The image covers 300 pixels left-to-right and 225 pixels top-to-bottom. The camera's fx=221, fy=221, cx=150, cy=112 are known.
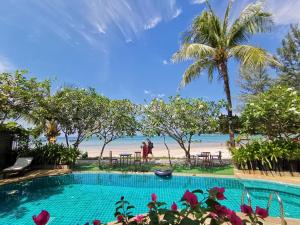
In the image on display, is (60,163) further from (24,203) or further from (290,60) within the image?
(290,60)

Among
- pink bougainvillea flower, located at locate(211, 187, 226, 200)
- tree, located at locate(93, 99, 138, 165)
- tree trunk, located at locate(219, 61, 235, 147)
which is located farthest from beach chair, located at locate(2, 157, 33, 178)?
pink bougainvillea flower, located at locate(211, 187, 226, 200)

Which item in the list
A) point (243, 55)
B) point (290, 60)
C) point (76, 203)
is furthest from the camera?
point (290, 60)

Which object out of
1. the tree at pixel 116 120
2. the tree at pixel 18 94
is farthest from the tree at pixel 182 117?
the tree at pixel 18 94

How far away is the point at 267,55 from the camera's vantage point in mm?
10891

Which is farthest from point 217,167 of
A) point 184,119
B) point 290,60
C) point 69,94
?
point 290,60

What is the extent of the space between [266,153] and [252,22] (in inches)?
276

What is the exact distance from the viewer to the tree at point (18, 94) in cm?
997

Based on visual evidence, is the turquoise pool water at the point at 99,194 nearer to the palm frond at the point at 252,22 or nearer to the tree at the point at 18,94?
the tree at the point at 18,94

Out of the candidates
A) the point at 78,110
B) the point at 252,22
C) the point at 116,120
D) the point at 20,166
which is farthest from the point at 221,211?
the point at 78,110

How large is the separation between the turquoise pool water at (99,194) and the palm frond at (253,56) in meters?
5.55

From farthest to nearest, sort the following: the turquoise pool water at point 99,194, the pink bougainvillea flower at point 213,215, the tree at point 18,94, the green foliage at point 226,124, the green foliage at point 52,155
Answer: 1. the green foliage at point 52,155
2. the green foliage at point 226,124
3. the tree at point 18,94
4. the turquoise pool water at point 99,194
5. the pink bougainvillea flower at point 213,215

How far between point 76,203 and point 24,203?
6.22 ft

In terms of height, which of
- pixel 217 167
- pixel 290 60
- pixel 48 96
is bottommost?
pixel 217 167

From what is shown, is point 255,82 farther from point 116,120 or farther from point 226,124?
point 116,120
